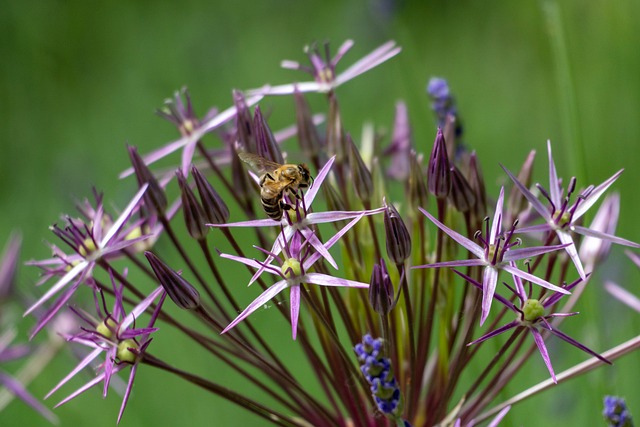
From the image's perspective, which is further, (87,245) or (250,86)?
(250,86)

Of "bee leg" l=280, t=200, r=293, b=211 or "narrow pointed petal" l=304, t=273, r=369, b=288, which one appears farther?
"bee leg" l=280, t=200, r=293, b=211

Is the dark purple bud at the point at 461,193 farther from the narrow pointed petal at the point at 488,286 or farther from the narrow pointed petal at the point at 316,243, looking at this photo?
the narrow pointed petal at the point at 316,243

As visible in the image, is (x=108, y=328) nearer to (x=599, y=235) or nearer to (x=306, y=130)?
(x=306, y=130)

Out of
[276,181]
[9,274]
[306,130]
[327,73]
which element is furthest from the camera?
[9,274]

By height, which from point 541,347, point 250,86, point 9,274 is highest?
point 9,274

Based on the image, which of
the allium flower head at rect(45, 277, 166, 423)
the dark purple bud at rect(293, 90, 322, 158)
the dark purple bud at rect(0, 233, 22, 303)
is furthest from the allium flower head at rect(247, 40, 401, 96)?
the dark purple bud at rect(0, 233, 22, 303)

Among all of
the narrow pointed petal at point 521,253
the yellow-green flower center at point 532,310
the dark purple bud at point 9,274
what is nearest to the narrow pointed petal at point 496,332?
the yellow-green flower center at point 532,310

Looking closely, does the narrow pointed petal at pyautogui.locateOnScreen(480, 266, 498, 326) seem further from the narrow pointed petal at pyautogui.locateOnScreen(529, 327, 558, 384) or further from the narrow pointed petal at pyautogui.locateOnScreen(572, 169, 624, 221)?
the narrow pointed petal at pyautogui.locateOnScreen(572, 169, 624, 221)

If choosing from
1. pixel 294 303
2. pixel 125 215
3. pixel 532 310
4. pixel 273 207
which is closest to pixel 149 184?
pixel 125 215
